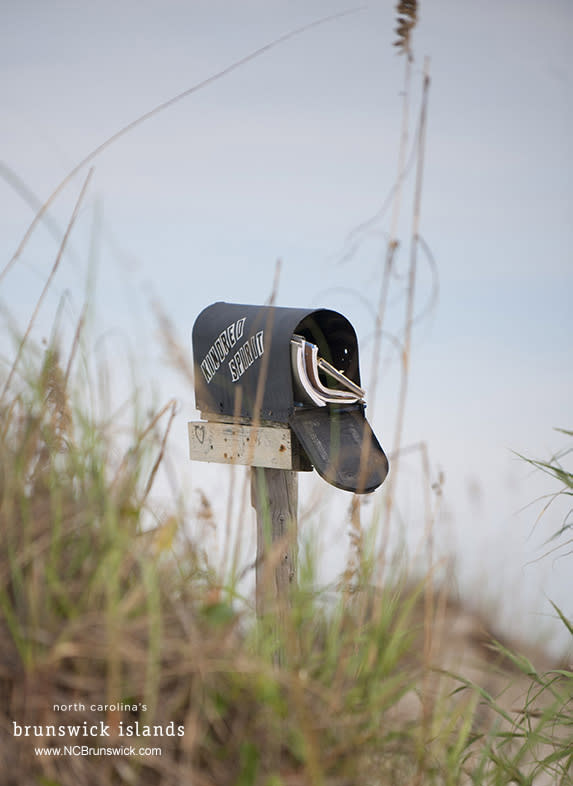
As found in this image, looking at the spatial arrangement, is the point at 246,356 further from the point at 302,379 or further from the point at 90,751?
the point at 90,751

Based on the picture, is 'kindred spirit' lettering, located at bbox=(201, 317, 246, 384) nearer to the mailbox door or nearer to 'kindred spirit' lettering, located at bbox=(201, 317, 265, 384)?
'kindred spirit' lettering, located at bbox=(201, 317, 265, 384)

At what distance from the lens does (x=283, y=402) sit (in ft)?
11.7

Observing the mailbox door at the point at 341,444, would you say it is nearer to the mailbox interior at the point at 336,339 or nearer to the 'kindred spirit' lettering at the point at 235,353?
the mailbox interior at the point at 336,339

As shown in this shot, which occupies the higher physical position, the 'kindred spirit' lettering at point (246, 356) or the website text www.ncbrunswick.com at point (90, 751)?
the 'kindred spirit' lettering at point (246, 356)

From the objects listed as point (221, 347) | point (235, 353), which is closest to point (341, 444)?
point (235, 353)

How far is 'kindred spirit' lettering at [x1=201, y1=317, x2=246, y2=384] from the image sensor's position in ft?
12.4

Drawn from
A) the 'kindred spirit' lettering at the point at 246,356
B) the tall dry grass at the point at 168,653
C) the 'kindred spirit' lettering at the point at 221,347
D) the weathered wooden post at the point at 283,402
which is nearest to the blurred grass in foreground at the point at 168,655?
the tall dry grass at the point at 168,653

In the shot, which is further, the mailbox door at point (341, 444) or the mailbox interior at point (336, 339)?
the mailbox interior at point (336, 339)

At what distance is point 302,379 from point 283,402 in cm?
16

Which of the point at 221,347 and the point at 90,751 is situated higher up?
the point at 221,347

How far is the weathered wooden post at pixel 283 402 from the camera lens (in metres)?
3.45

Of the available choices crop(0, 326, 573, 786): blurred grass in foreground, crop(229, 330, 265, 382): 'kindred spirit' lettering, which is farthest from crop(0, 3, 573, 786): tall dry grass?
crop(229, 330, 265, 382): 'kindred spirit' lettering

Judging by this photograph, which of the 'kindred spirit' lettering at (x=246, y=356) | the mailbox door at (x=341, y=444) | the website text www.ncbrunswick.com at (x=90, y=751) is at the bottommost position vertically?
the website text www.ncbrunswick.com at (x=90, y=751)

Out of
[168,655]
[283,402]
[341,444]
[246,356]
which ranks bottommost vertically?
[168,655]
